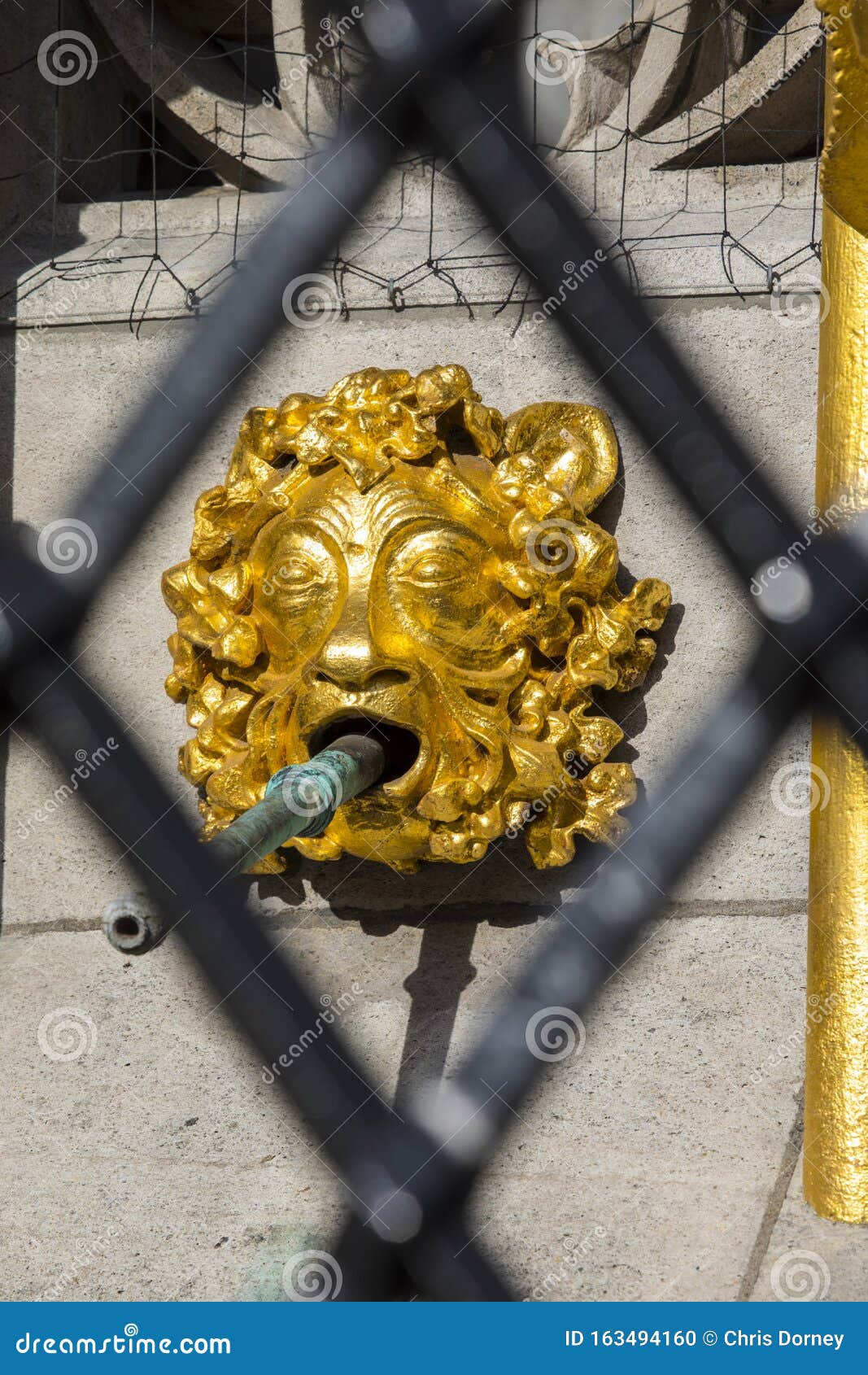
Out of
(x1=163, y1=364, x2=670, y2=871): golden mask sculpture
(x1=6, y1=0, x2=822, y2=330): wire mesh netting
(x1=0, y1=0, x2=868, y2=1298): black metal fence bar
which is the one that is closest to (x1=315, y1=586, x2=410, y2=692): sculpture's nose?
(x1=163, y1=364, x2=670, y2=871): golden mask sculpture

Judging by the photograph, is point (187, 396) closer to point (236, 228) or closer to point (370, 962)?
point (236, 228)

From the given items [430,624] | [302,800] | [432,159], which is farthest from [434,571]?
[432,159]

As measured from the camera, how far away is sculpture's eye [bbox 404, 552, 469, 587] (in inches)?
47.7

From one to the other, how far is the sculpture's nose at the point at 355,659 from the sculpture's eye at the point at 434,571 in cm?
4

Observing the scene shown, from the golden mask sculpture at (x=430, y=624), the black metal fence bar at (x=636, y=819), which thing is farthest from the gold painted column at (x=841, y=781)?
the golden mask sculpture at (x=430, y=624)

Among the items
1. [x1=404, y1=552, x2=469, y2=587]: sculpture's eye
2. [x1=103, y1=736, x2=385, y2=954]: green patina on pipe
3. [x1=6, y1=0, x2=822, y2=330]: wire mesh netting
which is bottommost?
[x1=103, y1=736, x2=385, y2=954]: green patina on pipe

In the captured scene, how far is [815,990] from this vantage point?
115cm

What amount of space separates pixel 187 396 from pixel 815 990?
0.71 m

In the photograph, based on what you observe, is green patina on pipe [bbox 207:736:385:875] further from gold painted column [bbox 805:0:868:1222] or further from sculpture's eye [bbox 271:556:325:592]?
gold painted column [bbox 805:0:868:1222]

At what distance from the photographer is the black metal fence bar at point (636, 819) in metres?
1.19

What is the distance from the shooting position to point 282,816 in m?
1.04

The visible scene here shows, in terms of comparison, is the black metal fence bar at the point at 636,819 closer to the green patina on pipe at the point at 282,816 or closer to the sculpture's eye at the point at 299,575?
the green patina on pipe at the point at 282,816

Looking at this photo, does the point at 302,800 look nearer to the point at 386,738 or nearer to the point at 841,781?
the point at 386,738

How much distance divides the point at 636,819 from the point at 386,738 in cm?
20
